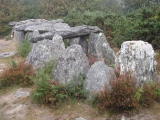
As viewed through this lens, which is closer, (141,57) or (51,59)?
(141,57)

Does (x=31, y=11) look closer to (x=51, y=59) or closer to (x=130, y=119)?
(x=51, y=59)

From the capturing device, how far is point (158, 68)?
9688 millimetres

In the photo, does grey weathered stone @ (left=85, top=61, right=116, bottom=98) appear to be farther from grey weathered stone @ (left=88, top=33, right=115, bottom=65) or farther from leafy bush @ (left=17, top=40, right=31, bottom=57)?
leafy bush @ (left=17, top=40, right=31, bottom=57)

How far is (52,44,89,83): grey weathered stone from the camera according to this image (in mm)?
8289

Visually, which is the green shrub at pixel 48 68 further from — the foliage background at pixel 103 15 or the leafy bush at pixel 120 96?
the foliage background at pixel 103 15

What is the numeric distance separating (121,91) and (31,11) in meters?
24.7

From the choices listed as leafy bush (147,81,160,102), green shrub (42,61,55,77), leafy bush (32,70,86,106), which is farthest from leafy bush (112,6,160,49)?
leafy bush (32,70,86,106)

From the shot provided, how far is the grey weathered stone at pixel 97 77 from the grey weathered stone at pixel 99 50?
9.75 ft

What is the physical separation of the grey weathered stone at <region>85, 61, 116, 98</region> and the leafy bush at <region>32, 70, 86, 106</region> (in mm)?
→ 279

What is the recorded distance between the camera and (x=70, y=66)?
331 inches

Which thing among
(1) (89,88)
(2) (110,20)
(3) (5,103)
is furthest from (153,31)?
(3) (5,103)

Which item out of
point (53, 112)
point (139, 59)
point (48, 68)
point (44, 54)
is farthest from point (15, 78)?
point (139, 59)

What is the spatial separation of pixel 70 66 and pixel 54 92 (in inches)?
52.7

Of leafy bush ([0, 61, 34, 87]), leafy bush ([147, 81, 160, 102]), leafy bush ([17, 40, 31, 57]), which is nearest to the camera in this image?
leafy bush ([147, 81, 160, 102])
